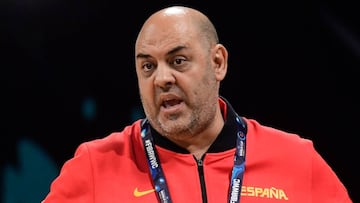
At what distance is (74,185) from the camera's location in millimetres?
2145

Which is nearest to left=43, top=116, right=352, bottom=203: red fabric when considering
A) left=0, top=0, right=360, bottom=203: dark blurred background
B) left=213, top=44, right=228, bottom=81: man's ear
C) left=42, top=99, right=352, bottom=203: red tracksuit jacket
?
left=42, top=99, right=352, bottom=203: red tracksuit jacket

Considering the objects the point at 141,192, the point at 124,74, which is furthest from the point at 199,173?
the point at 124,74

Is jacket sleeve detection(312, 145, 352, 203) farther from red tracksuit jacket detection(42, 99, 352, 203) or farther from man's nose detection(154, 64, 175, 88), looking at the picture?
man's nose detection(154, 64, 175, 88)

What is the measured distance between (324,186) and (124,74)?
1.28 meters

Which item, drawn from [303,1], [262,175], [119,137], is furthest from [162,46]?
[303,1]

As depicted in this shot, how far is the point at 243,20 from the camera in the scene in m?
3.35

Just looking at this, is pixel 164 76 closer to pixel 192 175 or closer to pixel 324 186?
pixel 192 175

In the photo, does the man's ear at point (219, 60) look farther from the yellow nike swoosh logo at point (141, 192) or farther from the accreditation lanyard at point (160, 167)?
the yellow nike swoosh logo at point (141, 192)

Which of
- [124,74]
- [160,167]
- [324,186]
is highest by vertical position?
[124,74]

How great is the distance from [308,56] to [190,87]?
1.31 m

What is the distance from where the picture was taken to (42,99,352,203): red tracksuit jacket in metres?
2.16

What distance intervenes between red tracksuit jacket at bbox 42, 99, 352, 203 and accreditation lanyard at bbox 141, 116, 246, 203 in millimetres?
19

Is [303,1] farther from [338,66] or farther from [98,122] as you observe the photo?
[98,122]

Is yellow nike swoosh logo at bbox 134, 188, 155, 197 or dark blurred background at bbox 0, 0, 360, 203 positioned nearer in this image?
yellow nike swoosh logo at bbox 134, 188, 155, 197
